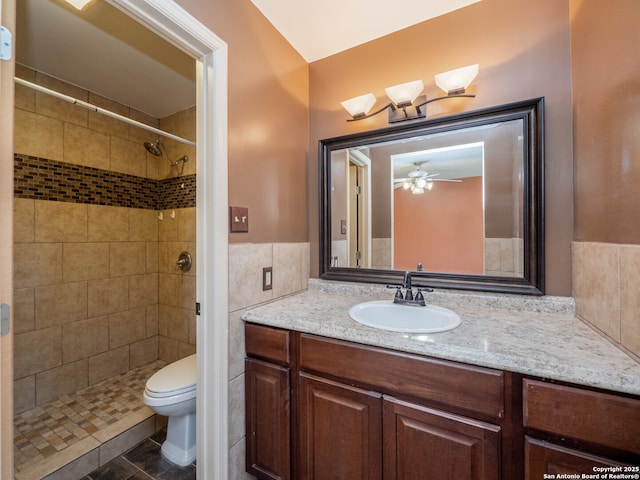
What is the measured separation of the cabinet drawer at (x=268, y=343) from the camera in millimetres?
1129

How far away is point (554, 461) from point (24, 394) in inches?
116

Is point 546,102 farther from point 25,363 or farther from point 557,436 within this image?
point 25,363

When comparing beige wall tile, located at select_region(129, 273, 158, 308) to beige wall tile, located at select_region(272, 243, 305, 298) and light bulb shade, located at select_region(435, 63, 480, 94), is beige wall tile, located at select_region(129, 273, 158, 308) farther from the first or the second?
light bulb shade, located at select_region(435, 63, 480, 94)

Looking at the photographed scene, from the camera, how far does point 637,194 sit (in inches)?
29.5

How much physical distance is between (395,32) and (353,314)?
1.62 m

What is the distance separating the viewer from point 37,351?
186cm

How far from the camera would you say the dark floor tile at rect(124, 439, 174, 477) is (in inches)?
57.0

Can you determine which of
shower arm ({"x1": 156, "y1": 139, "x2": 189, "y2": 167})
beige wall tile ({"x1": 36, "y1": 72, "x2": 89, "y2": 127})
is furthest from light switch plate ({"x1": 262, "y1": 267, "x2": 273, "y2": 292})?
beige wall tile ({"x1": 36, "y1": 72, "x2": 89, "y2": 127})

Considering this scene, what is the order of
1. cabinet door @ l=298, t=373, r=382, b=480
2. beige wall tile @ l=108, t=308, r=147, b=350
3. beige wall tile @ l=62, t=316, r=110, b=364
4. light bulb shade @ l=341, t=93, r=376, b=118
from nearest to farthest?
cabinet door @ l=298, t=373, r=382, b=480
light bulb shade @ l=341, t=93, r=376, b=118
beige wall tile @ l=62, t=316, r=110, b=364
beige wall tile @ l=108, t=308, r=147, b=350

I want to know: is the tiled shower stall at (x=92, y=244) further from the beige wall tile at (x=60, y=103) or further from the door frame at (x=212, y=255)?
the door frame at (x=212, y=255)

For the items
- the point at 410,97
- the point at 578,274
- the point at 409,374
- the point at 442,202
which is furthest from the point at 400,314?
the point at 410,97

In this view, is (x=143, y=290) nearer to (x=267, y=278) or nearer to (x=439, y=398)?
(x=267, y=278)

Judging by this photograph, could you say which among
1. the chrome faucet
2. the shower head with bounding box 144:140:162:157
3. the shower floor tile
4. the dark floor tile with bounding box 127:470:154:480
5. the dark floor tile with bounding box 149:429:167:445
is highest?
the shower head with bounding box 144:140:162:157

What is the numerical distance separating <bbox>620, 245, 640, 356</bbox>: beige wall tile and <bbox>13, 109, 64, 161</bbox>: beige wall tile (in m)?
3.25
